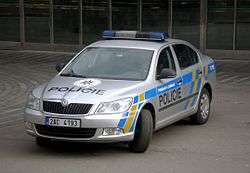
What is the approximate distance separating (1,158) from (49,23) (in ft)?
50.6

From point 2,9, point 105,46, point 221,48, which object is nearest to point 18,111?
point 105,46

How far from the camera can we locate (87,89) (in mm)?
8633

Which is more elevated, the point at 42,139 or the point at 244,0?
the point at 244,0

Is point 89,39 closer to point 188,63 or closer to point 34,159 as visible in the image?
point 188,63

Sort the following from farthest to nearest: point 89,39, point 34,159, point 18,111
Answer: point 89,39, point 18,111, point 34,159

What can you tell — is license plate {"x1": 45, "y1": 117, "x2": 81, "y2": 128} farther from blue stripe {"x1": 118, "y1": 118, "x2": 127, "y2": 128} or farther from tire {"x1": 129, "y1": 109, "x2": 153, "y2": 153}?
tire {"x1": 129, "y1": 109, "x2": 153, "y2": 153}

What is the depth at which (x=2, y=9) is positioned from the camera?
23938 millimetres

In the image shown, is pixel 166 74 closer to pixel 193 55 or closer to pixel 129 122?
pixel 129 122

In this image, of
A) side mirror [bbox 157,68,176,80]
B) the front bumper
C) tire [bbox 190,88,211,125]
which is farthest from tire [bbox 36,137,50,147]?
tire [bbox 190,88,211,125]

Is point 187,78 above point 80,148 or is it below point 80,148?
above

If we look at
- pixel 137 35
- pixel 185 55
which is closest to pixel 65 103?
pixel 137 35

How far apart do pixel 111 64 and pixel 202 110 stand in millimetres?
2019

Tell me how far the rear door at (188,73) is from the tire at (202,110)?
0.25m

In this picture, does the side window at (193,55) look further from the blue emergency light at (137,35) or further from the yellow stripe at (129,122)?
the yellow stripe at (129,122)
